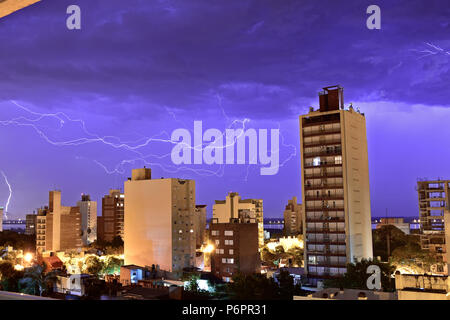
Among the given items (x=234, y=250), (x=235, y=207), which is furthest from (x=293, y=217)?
(x=234, y=250)

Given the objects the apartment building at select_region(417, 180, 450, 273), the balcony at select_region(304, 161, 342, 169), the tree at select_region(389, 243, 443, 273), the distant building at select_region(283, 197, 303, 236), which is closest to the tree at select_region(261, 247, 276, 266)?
the tree at select_region(389, 243, 443, 273)

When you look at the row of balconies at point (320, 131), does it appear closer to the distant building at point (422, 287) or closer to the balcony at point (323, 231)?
the balcony at point (323, 231)

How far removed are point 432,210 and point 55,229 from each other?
104ft

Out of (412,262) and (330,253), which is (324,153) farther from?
(412,262)

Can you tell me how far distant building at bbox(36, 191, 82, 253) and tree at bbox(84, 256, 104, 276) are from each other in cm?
1374

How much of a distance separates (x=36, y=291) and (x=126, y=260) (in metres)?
10.9

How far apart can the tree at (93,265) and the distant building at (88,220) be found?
993 inches

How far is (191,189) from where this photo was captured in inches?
1127

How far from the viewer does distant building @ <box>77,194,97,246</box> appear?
160 feet

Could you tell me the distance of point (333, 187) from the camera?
21703 mm

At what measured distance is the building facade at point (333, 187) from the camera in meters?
21.1

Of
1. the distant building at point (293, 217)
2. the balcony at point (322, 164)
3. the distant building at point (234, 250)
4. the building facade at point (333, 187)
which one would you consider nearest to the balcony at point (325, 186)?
the building facade at point (333, 187)

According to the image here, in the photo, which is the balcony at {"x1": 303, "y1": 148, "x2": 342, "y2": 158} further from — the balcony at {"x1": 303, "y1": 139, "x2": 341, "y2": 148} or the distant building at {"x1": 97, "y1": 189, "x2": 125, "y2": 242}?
the distant building at {"x1": 97, "y1": 189, "x2": 125, "y2": 242}
